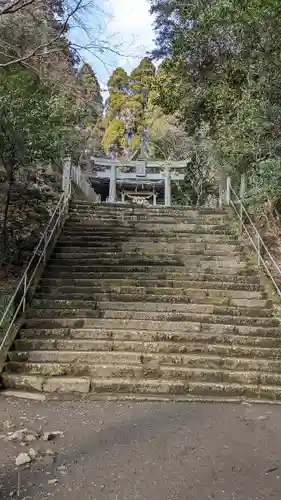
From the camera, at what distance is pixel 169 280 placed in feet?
24.8

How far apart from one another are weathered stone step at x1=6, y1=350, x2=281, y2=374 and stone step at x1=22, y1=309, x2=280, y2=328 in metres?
0.83

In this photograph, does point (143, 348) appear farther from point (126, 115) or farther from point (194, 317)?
point (126, 115)

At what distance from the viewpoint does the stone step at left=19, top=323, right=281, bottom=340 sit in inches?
236

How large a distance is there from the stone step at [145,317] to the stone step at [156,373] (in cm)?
112

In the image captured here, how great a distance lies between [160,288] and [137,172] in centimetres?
1657

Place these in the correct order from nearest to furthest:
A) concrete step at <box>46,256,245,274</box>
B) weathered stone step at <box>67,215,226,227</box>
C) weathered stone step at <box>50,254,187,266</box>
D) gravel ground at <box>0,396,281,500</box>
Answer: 1. gravel ground at <box>0,396,281,500</box>
2. concrete step at <box>46,256,245,274</box>
3. weathered stone step at <box>50,254,187,266</box>
4. weathered stone step at <box>67,215,226,227</box>

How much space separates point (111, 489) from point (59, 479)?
387 millimetres

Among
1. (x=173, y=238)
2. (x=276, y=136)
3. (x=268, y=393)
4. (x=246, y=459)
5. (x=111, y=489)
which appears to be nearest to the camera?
(x=111, y=489)

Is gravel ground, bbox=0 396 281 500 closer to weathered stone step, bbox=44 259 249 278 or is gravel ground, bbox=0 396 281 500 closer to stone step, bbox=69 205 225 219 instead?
weathered stone step, bbox=44 259 249 278

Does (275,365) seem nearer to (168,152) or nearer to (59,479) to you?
(59,479)

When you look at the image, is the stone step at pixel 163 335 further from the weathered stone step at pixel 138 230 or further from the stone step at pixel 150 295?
the weathered stone step at pixel 138 230

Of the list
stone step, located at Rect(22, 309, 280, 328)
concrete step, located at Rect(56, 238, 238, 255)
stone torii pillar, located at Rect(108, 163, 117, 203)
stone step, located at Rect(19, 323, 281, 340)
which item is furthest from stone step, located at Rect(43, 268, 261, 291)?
stone torii pillar, located at Rect(108, 163, 117, 203)

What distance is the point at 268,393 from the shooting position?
5.05 metres

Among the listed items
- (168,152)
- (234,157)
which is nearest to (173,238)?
(234,157)
